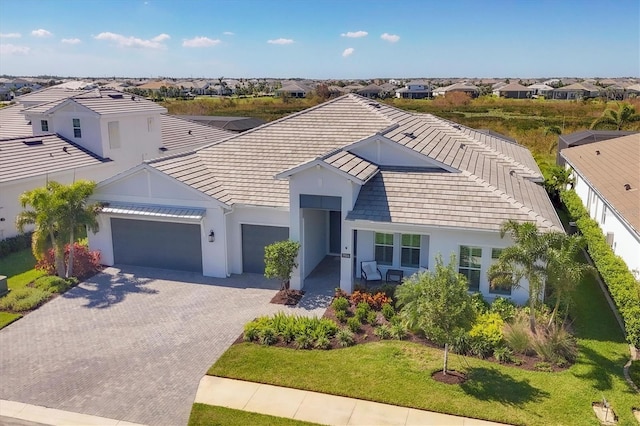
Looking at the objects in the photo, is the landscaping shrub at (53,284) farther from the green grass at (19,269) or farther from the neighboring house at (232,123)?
the neighboring house at (232,123)

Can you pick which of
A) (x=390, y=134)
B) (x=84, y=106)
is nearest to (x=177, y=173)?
(x=390, y=134)

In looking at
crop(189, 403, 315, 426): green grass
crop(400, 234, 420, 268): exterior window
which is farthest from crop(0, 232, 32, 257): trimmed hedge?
crop(400, 234, 420, 268): exterior window

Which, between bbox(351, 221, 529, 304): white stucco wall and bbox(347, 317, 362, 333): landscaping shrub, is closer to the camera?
bbox(347, 317, 362, 333): landscaping shrub

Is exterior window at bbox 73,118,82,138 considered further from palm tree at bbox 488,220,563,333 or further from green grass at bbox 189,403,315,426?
palm tree at bbox 488,220,563,333

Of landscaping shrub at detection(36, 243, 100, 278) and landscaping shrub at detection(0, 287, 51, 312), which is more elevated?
landscaping shrub at detection(36, 243, 100, 278)

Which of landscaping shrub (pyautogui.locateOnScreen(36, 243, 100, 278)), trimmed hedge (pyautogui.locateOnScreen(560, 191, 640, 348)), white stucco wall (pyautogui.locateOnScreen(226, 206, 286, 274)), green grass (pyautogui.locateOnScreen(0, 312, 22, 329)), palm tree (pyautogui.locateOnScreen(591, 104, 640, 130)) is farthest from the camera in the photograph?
palm tree (pyautogui.locateOnScreen(591, 104, 640, 130))

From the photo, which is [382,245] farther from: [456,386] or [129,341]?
[129,341]
